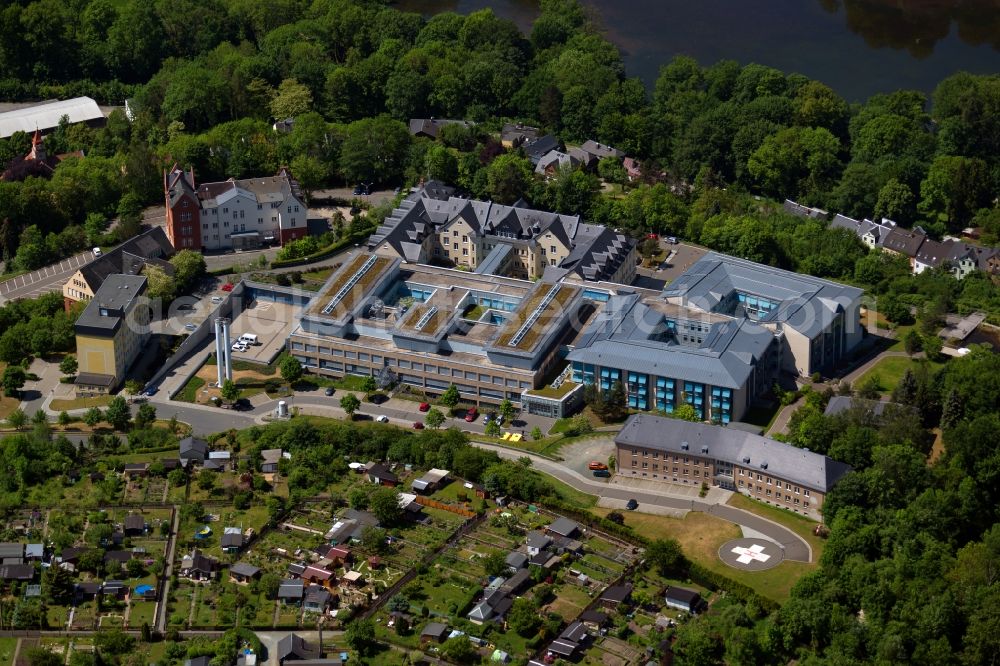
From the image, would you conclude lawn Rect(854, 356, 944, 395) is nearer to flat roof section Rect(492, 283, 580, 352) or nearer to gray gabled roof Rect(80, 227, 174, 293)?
flat roof section Rect(492, 283, 580, 352)

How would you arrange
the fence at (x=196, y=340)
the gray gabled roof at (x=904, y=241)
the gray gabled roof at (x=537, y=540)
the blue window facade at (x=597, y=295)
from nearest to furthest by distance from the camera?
the gray gabled roof at (x=537, y=540)
the fence at (x=196, y=340)
the blue window facade at (x=597, y=295)
the gray gabled roof at (x=904, y=241)

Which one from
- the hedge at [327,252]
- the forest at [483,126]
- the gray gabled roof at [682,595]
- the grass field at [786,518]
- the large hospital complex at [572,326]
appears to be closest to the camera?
the gray gabled roof at [682,595]

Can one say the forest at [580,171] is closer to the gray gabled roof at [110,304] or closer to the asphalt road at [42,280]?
the asphalt road at [42,280]

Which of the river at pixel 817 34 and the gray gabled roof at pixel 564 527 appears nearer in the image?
the gray gabled roof at pixel 564 527

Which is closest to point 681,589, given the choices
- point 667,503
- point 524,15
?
point 667,503

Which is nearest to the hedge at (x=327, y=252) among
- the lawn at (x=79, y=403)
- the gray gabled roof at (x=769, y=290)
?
the lawn at (x=79, y=403)

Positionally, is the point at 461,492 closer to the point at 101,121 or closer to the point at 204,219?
the point at 204,219
